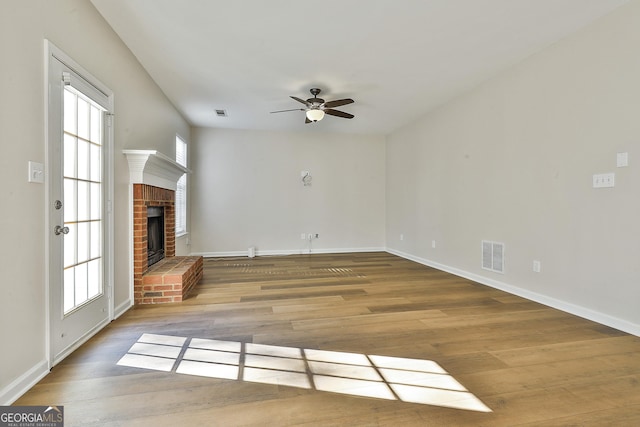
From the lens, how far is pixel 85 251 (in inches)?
93.4

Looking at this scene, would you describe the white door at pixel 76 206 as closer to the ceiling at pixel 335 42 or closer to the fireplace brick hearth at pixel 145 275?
the fireplace brick hearth at pixel 145 275

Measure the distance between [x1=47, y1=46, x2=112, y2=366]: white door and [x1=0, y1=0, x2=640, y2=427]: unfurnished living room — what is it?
0.07 ft

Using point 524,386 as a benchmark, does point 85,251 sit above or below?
above

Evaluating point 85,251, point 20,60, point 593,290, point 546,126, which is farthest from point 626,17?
point 85,251

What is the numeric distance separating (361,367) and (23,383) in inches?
78.1

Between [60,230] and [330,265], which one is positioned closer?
[60,230]

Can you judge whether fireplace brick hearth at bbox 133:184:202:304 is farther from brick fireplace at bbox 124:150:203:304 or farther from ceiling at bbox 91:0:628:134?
ceiling at bbox 91:0:628:134

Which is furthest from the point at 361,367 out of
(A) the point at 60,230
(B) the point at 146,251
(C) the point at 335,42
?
(C) the point at 335,42

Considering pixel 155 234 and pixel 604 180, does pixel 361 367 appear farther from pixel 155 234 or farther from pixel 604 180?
pixel 155 234

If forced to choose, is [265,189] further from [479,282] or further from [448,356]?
[448,356]

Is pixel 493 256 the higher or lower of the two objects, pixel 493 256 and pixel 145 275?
the higher

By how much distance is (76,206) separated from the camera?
2240mm

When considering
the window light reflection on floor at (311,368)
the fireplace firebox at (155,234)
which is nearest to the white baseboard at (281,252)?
the fireplace firebox at (155,234)

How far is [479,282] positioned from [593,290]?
139cm
